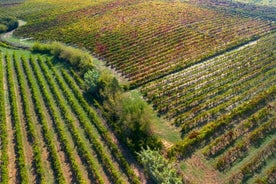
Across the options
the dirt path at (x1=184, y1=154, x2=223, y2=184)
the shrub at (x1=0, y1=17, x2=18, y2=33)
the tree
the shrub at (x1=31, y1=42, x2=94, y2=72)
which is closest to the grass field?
the dirt path at (x1=184, y1=154, x2=223, y2=184)

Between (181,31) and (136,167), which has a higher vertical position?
(181,31)

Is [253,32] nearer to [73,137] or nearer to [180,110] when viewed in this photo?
[180,110]

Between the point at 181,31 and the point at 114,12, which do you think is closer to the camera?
the point at 181,31

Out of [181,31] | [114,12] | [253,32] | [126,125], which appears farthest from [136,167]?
[114,12]

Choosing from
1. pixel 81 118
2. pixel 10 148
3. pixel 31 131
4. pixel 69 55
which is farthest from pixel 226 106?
pixel 69 55

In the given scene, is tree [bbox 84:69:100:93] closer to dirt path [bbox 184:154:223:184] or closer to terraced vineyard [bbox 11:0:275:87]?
terraced vineyard [bbox 11:0:275:87]

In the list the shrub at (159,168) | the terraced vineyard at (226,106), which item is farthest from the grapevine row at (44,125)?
the terraced vineyard at (226,106)
